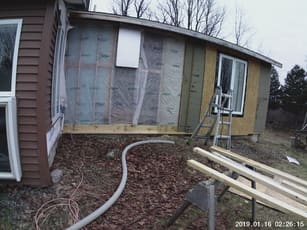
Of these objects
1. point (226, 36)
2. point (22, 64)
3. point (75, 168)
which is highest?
point (226, 36)

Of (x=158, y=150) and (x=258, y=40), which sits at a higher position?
(x=258, y=40)

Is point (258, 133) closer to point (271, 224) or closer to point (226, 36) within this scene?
point (271, 224)

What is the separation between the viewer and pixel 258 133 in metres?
8.98

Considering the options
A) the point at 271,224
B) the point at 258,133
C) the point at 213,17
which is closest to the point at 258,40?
the point at 213,17

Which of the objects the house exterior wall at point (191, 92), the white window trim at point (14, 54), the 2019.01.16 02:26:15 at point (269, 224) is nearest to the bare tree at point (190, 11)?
the house exterior wall at point (191, 92)

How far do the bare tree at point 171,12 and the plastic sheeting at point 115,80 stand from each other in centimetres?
1801

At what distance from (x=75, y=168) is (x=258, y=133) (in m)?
6.69

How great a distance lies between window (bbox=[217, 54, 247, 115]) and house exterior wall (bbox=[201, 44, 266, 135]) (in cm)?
15

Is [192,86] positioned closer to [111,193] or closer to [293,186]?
[111,193]

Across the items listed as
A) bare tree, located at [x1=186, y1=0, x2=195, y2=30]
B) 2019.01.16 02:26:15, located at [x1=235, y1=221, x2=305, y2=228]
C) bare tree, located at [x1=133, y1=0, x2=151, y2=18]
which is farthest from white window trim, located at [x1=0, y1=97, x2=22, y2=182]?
bare tree, located at [x1=133, y1=0, x2=151, y2=18]

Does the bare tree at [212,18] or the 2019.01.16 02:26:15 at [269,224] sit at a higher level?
the bare tree at [212,18]

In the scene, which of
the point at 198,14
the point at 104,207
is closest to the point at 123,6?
the point at 198,14

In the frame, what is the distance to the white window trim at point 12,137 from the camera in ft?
9.62

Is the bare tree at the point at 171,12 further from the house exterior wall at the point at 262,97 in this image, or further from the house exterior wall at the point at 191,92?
the house exterior wall at the point at 191,92
